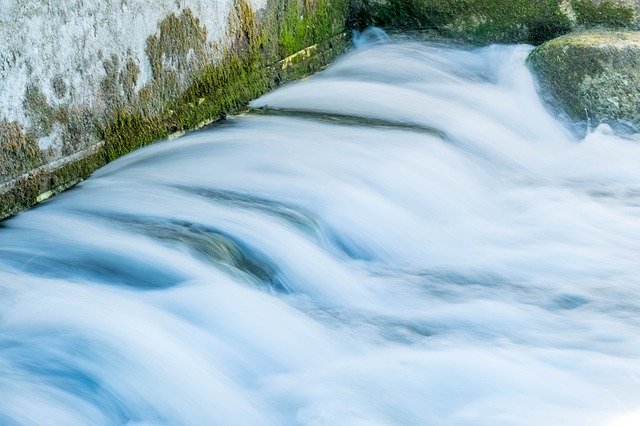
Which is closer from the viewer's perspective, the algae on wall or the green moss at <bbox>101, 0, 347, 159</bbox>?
the algae on wall

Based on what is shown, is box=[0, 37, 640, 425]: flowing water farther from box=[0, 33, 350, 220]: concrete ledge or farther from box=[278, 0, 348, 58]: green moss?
box=[278, 0, 348, 58]: green moss

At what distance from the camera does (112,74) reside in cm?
407

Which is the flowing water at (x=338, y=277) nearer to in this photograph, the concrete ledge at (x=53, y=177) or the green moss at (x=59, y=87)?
the concrete ledge at (x=53, y=177)

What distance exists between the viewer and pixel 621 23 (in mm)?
5738

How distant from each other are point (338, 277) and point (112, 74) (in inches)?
52.8

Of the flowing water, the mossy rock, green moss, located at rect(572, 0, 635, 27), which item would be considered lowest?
the flowing water

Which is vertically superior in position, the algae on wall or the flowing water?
the algae on wall

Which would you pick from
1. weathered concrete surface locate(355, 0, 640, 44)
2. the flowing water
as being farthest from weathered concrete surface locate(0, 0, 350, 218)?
weathered concrete surface locate(355, 0, 640, 44)

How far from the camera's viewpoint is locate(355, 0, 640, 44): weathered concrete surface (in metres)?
5.76

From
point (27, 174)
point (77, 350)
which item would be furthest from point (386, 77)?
point (77, 350)

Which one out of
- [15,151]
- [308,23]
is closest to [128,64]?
[15,151]

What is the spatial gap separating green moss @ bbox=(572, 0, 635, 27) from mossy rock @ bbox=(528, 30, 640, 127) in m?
0.32

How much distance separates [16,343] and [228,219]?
3.77 feet

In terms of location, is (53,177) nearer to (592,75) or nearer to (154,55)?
(154,55)
